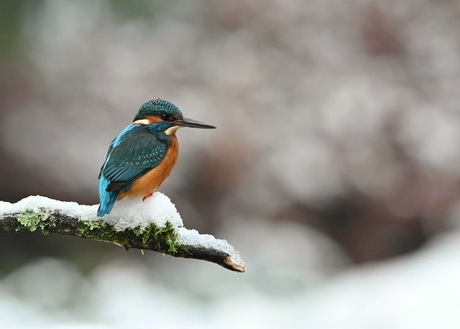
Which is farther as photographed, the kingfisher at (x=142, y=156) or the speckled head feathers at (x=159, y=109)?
the speckled head feathers at (x=159, y=109)

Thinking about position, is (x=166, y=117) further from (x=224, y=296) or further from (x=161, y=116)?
(x=224, y=296)

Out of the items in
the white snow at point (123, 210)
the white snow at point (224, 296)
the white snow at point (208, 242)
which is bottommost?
the white snow at point (208, 242)

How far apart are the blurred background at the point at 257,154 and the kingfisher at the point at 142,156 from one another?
4.19m

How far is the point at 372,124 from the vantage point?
27.1 feet

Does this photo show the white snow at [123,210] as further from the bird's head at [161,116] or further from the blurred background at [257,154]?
the blurred background at [257,154]

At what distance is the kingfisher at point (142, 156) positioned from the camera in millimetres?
2072

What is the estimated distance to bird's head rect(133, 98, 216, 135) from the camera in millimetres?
2279

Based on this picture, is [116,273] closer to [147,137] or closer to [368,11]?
[368,11]

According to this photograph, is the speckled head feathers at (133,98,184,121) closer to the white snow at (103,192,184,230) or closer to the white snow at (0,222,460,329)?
the white snow at (103,192,184,230)

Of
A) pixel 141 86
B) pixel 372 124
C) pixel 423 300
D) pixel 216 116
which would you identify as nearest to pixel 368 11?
pixel 372 124

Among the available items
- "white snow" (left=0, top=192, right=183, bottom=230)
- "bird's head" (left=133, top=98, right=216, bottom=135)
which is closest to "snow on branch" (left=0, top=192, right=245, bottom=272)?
"white snow" (left=0, top=192, right=183, bottom=230)

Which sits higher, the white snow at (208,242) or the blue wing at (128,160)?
the blue wing at (128,160)

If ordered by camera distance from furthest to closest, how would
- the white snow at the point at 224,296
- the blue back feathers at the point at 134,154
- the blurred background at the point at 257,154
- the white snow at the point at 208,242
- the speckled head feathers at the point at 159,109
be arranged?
the blurred background at the point at 257,154, the white snow at the point at 224,296, the speckled head feathers at the point at 159,109, the blue back feathers at the point at 134,154, the white snow at the point at 208,242

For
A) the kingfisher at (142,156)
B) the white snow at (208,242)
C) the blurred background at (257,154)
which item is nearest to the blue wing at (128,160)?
the kingfisher at (142,156)
